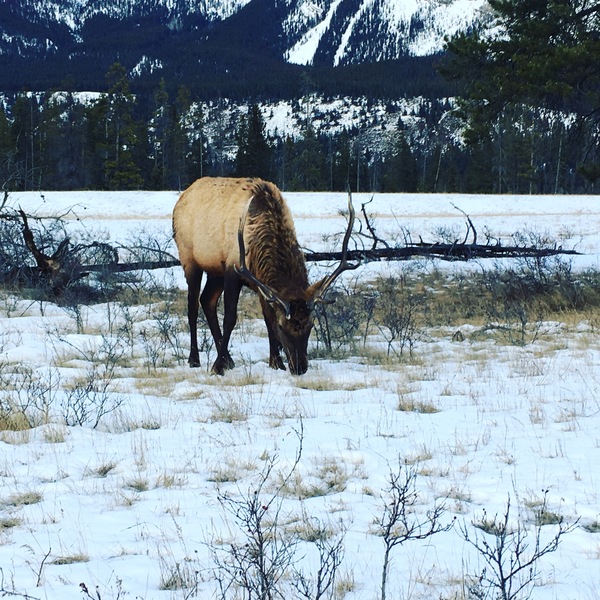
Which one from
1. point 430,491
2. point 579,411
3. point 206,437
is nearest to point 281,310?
point 206,437

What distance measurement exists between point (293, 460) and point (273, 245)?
3552 mm

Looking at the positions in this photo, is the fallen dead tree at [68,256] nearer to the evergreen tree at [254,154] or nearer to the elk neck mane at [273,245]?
the elk neck mane at [273,245]

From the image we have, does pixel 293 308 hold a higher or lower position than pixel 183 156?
lower

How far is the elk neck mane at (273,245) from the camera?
765 centimetres

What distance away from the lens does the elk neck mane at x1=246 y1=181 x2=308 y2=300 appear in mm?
7648

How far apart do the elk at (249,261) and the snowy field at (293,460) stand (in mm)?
422

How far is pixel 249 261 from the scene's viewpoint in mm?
7875

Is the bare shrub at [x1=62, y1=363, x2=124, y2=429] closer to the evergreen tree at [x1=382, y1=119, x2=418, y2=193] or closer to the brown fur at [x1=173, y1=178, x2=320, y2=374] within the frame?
the brown fur at [x1=173, y1=178, x2=320, y2=374]

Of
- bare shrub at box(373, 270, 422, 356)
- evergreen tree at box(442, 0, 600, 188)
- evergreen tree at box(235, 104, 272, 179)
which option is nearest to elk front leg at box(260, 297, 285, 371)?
bare shrub at box(373, 270, 422, 356)

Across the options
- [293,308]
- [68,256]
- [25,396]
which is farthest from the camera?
[68,256]

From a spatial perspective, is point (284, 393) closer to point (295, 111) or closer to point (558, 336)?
point (558, 336)

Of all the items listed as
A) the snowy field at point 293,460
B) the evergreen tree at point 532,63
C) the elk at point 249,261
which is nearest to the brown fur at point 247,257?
the elk at point 249,261

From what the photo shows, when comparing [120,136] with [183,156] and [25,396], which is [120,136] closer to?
[183,156]

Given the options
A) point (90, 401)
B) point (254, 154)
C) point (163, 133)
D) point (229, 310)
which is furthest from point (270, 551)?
point (163, 133)
